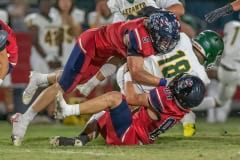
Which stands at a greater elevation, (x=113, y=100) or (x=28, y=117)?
(x=113, y=100)

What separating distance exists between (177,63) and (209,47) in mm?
468

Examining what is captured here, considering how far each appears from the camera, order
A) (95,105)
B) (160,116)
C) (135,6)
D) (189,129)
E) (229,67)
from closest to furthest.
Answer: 1. (95,105)
2. (160,116)
3. (135,6)
4. (189,129)
5. (229,67)

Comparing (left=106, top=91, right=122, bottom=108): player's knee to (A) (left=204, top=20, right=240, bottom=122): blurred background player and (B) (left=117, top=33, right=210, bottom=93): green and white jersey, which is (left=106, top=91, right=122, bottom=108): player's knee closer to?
(B) (left=117, top=33, right=210, bottom=93): green and white jersey

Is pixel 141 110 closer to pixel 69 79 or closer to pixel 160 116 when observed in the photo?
pixel 160 116

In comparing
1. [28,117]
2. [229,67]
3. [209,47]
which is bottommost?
[229,67]

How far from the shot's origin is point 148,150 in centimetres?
762

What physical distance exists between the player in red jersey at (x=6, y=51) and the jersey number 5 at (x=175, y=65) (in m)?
1.48

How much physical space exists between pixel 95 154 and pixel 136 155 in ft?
1.13

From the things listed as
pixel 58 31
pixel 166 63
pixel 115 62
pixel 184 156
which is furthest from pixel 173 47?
pixel 58 31

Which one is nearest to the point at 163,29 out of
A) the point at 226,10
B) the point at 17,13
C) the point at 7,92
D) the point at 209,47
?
the point at 209,47

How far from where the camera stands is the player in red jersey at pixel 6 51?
28.4 feet

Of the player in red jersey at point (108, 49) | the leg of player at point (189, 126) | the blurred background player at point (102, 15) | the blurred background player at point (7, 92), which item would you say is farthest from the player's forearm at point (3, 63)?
the blurred background player at point (102, 15)

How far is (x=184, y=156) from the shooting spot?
7.18m

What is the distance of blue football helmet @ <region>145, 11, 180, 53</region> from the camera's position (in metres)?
8.20
